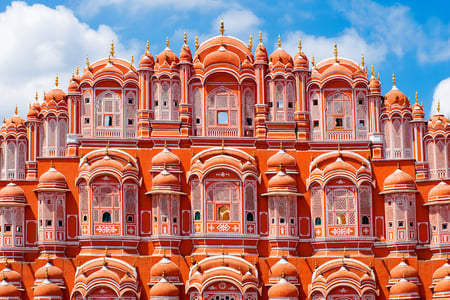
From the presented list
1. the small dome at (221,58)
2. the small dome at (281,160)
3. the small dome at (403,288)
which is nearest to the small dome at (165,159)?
the small dome at (281,160)

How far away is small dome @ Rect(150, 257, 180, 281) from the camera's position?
49062mm

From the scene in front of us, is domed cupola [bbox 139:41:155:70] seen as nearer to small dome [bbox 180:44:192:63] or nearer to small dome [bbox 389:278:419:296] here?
small dome [bbox 180:44:192:63]

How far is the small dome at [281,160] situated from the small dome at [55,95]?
1244cm

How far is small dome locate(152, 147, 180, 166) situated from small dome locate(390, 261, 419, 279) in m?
12.6

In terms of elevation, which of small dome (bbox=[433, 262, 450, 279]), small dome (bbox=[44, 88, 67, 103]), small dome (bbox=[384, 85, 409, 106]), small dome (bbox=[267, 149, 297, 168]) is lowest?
small dome (bbox=[433, 262, 450, 279])

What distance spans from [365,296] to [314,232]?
14.1ft

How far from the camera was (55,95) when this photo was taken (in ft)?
181

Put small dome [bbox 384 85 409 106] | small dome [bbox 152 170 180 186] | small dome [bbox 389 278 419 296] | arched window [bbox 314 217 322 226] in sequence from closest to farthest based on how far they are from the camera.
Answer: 1. small dome [bbox 389 278 419 296]
2. small dome [bbox 152 170 180 186]
3. arched window [bbox 314 217 322 226]
4. small dome [bbox 384 85 409 106]

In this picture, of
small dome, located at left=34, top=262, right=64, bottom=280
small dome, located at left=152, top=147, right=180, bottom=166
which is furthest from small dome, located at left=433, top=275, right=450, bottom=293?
small dome, located at left=34, top=262, right=64, bottom=280

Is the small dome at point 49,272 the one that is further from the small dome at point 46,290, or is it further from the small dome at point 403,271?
the small dome at point 403,271

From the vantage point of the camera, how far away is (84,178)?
50438mm

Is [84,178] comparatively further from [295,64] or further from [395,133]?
[395,133]

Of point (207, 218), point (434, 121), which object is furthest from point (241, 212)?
point (434, 121)

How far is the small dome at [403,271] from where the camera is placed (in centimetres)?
4996
